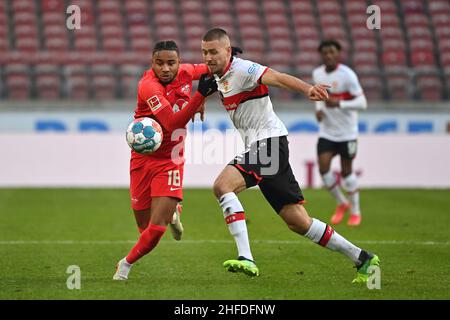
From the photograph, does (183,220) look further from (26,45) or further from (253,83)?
(26,45)

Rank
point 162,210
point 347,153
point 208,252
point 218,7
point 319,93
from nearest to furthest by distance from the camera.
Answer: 1. point 319,93
2. point 162,210
3. point 208,252
4. point 347,153
5. point 218,7

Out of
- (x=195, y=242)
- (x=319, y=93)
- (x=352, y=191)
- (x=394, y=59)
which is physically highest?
(x=394, y=59)

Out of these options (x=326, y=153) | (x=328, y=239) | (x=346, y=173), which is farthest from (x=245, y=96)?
(x=346, y=173)

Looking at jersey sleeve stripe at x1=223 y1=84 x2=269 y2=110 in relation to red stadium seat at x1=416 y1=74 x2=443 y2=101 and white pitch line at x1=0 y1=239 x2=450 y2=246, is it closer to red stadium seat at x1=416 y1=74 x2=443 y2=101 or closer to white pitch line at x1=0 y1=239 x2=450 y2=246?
white pitch line at x1=0 y1=239 x2=450 y2=246

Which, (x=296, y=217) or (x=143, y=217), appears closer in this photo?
(x=296, y=217)

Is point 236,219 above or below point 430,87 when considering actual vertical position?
below

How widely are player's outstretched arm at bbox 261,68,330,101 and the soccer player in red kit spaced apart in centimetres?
48

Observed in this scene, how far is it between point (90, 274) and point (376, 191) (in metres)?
11.0

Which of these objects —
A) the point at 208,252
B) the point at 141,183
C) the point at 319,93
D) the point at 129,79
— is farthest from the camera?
the point at 129,79

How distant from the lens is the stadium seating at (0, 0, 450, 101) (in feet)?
68.2

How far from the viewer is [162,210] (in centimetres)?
761

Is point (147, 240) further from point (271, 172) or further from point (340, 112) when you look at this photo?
point (340, 112)

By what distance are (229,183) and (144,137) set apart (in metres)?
0.80

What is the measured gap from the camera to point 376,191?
18125 mm
